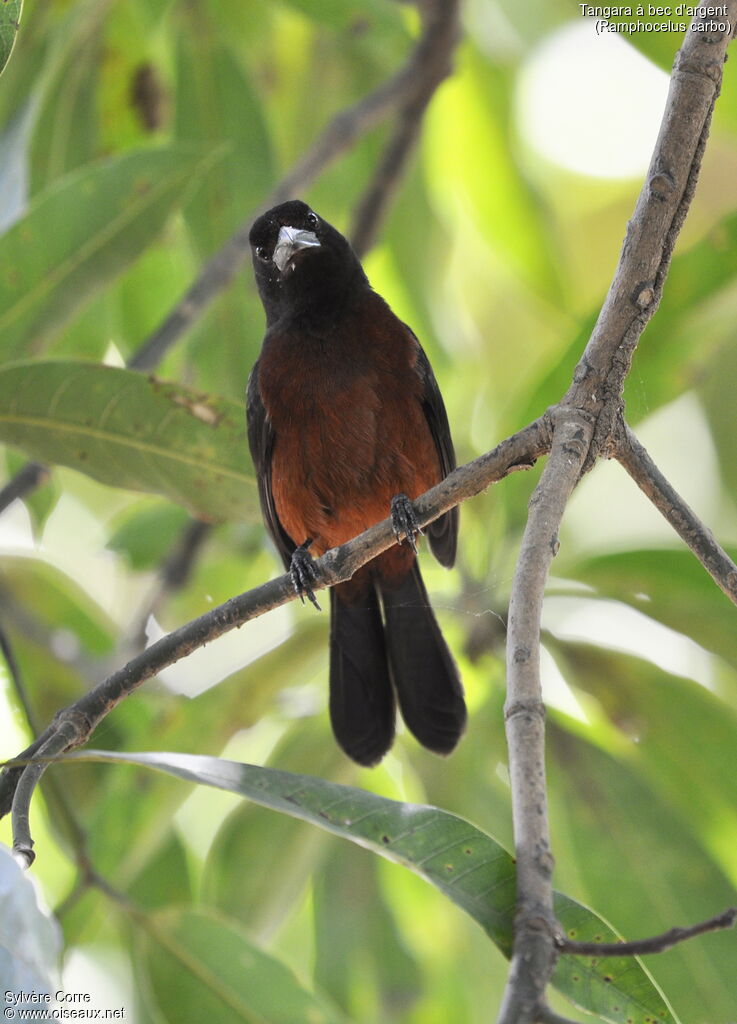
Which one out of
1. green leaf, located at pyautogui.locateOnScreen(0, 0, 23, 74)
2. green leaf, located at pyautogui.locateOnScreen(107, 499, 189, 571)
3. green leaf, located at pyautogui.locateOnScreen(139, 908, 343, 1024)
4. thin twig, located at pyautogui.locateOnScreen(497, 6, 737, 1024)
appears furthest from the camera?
green leaf, located at pyautogui.locateOnScreen(107, 499, 189, 571)

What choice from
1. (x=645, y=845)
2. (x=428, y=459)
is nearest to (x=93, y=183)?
(x=428, y=459)

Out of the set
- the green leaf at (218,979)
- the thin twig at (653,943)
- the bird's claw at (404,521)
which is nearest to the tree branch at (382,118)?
the bird's claw at (404,521)

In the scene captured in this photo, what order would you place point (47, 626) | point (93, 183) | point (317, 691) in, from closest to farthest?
1. point (93, 183)
2. point (317, 691)
3. point (47, 626)

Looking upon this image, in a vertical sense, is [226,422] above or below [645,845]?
above

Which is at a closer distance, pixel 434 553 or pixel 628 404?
pixel 628 404

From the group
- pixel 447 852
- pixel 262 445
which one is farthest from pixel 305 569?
pixel 447 852

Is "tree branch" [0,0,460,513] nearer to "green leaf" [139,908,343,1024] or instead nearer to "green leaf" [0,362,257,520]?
"green leaf" [0,362,257,520]

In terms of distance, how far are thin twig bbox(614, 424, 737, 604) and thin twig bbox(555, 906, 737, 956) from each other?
→ 603mm

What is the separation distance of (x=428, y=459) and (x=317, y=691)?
29.3 inches

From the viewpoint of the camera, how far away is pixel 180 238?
4543 mm

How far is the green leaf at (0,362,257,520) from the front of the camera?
8.89ft

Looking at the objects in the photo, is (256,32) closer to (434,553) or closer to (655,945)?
(434,553)

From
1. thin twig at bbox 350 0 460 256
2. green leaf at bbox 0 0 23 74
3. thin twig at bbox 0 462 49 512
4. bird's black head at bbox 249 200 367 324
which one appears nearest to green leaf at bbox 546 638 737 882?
bird's black head at bbox 249 200 367 324

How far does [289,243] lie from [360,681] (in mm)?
1227
